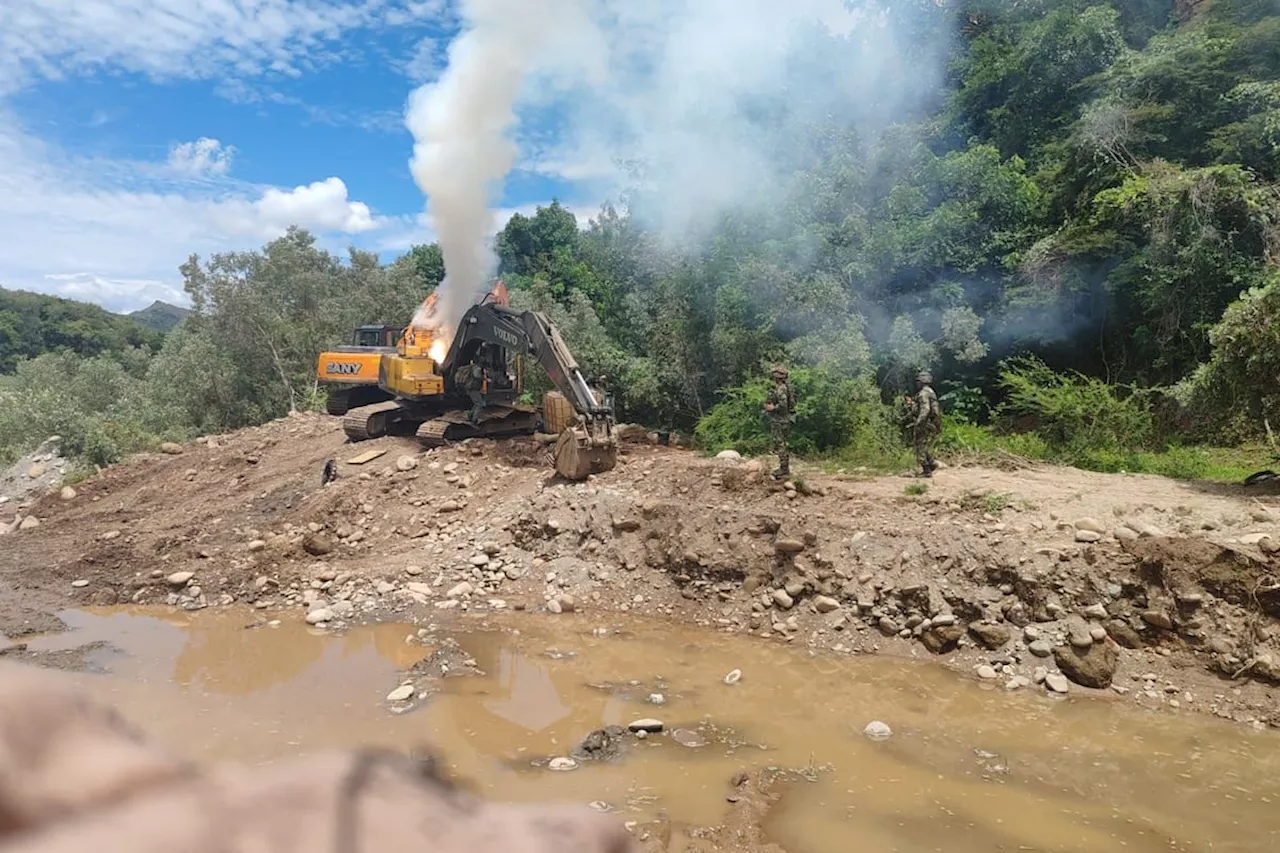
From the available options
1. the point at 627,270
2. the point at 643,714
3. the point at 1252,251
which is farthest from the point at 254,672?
the point at 627,270

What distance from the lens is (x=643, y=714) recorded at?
639cm

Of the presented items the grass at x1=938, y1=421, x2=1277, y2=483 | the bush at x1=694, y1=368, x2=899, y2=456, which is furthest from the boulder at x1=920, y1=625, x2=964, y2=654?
the bush at x1=694, y1=368, x2=899, y2=456

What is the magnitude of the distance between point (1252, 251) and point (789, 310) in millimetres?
7086

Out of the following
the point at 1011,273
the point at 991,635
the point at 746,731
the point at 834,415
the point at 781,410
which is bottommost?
the point at 746,731

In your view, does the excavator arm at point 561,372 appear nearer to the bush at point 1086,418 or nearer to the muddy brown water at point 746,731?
the muddy brown water at point 746,731

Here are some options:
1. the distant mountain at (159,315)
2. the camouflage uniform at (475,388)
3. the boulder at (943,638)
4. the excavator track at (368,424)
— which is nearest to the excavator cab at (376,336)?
the excavator track at (368,424)

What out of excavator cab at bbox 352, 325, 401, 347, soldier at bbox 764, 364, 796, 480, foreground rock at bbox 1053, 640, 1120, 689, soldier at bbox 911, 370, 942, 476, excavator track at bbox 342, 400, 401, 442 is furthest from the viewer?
excavator cab at bbox 352, 325, 401, 347

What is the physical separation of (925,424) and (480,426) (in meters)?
7.19

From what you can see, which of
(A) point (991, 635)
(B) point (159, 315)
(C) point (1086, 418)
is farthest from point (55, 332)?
(A) point (991, 635)

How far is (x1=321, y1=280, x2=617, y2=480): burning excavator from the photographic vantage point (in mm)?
12125

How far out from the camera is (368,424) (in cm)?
1416

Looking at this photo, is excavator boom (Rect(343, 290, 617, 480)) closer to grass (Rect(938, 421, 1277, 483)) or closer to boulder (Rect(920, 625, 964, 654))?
boulder (Rect(920, 625, 964, 654))

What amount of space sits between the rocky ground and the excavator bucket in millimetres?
226

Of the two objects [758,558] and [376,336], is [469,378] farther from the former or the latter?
[758,558]
